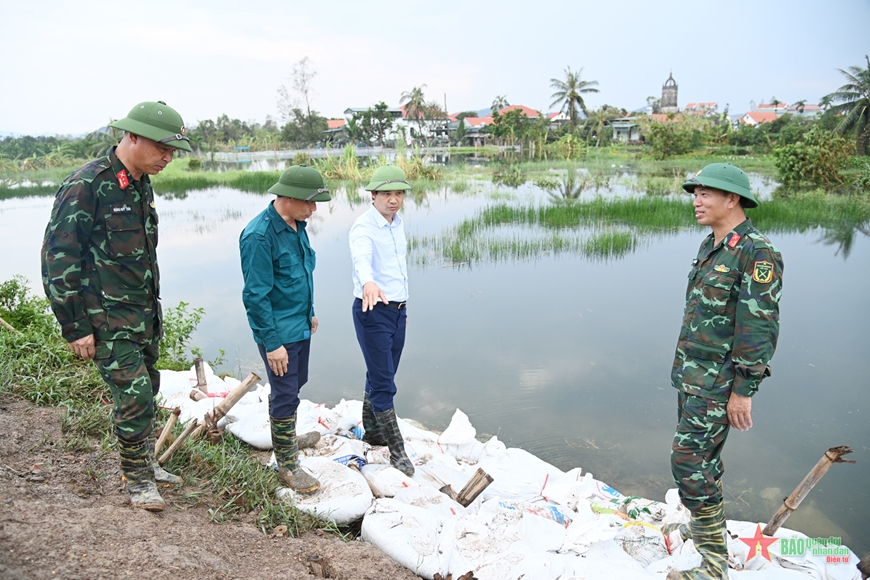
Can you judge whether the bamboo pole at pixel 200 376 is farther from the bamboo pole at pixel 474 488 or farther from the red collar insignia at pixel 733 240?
the red collar insignia at pixel 733 240

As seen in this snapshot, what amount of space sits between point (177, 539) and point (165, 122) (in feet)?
4.50

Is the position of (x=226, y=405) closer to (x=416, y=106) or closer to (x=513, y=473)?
(x=513, y=473)

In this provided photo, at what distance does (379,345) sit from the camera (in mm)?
2719

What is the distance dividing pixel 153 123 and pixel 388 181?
1.04m

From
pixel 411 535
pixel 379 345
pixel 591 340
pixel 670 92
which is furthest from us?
pixel 670 92

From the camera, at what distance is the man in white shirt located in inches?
105

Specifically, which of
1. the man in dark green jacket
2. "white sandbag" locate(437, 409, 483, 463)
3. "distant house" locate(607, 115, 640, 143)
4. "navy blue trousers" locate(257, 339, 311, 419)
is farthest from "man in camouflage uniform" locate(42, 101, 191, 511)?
"distant house" locate(607, 115, 640, 143)

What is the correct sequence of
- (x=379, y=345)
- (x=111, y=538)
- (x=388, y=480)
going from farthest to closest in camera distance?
(x=379, y=345), (x=388, y=480), (x=111, y=538)

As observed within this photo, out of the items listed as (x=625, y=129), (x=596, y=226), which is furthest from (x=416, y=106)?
(x=596, y=226)

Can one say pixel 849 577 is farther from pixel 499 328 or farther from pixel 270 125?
pixel 270 125

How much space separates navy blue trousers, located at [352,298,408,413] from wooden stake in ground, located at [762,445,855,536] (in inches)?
66.8

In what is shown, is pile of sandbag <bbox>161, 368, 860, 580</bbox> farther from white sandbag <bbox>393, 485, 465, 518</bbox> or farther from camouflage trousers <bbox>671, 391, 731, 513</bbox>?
camouflage trousers <bbox>671, 391, 731, 513</bbox>

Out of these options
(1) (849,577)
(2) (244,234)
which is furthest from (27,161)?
(1) (849,577)

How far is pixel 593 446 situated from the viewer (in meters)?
3.74
